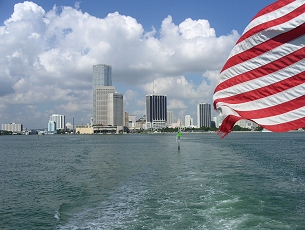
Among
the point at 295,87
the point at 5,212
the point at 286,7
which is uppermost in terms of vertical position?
the point at 286,7

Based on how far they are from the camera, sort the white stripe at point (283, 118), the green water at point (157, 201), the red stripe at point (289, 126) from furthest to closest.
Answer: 1. the green water at point (157, 201)
2. the white stripe at point (283, 118)
3. the red stripe at point (289, 126)

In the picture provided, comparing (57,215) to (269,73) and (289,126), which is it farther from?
(289,126)

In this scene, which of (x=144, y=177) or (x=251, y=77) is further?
(x=144, y=177)

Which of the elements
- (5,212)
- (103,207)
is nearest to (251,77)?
(103,207)

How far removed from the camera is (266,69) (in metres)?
8.50

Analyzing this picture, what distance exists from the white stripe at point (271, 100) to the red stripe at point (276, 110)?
10 centimetres

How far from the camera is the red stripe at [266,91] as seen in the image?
8008mm

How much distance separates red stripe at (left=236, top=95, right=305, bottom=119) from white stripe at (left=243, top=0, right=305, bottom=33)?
2.11m

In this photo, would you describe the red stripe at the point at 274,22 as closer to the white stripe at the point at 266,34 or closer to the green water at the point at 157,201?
the white stripe at the point at 266,34

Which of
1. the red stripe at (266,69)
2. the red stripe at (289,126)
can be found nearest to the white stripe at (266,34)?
the red stripe at (266,69)

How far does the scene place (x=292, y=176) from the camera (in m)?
27.8

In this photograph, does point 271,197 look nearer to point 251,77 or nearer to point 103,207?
point 103,207

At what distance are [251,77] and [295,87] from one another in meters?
1.15

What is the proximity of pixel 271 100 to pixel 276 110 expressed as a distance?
33cm
